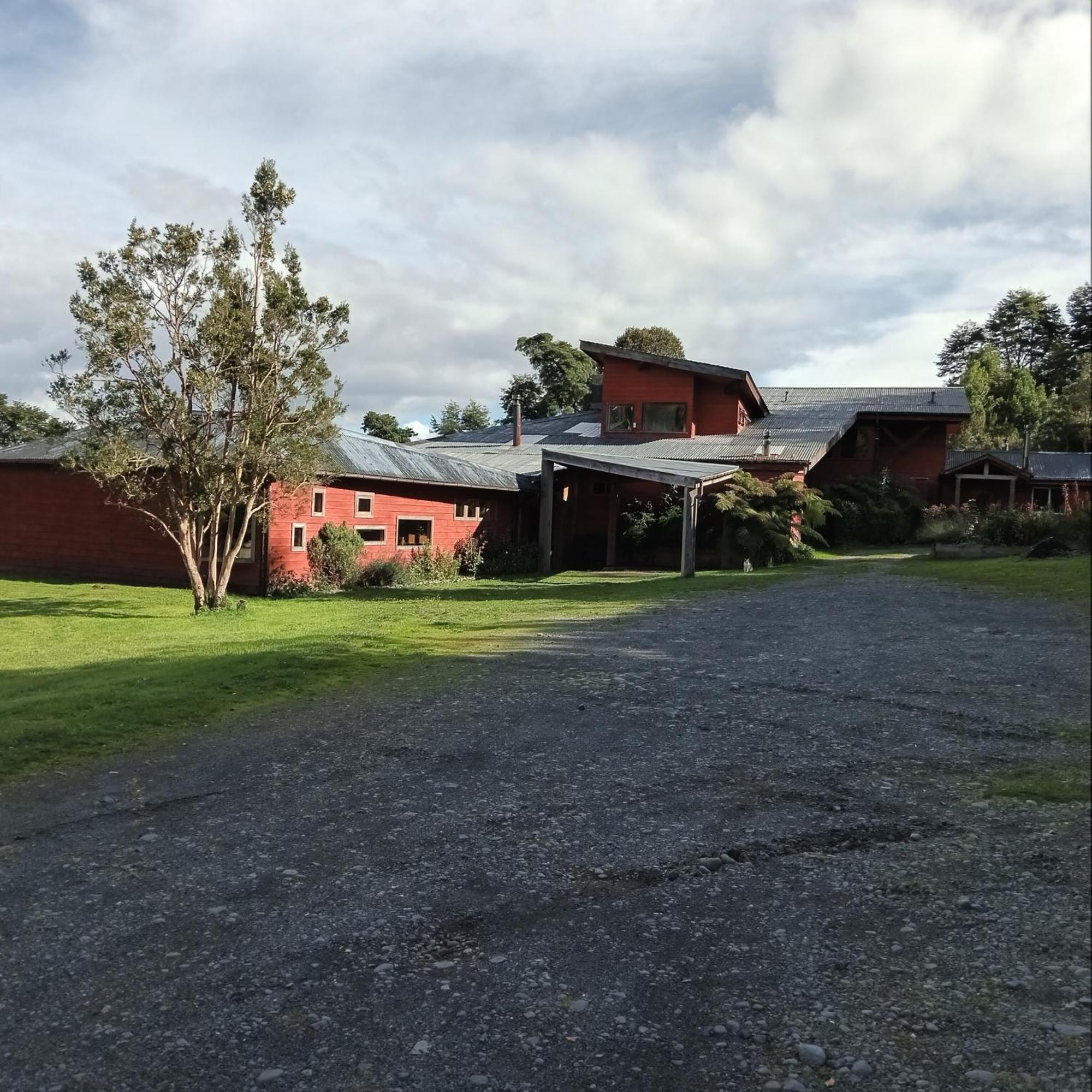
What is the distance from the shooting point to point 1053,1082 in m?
1.66

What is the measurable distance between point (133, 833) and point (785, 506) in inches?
768

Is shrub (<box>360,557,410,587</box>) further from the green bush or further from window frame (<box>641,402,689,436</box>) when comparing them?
the green bush

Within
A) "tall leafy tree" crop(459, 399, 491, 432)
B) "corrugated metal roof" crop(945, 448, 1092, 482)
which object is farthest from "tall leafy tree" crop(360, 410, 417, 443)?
"corrugated metal roof" crop(945, 448, 1092, 482)

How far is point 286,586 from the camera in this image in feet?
62.5

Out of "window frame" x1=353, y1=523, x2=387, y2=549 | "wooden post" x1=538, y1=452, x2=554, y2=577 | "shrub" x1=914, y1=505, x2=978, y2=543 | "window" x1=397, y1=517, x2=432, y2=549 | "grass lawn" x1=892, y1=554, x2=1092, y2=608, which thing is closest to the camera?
"grass lawn" x1=892, y1=554, x2=1092, y2=608

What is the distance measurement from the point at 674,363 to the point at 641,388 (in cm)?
141

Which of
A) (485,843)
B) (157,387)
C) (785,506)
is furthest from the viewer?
(785,506)

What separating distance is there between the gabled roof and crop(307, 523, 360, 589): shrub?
13.0 m

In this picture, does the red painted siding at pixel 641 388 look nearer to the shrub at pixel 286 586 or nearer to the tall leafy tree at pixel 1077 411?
the shrub at pixel 286 586

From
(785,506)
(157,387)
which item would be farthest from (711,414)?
(157,387)

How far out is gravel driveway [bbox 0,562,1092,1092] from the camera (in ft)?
6.44

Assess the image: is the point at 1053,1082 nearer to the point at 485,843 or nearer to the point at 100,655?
the point at 485,843

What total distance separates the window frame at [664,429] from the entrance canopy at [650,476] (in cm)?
488

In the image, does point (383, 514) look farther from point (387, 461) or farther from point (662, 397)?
point (662, 397)
